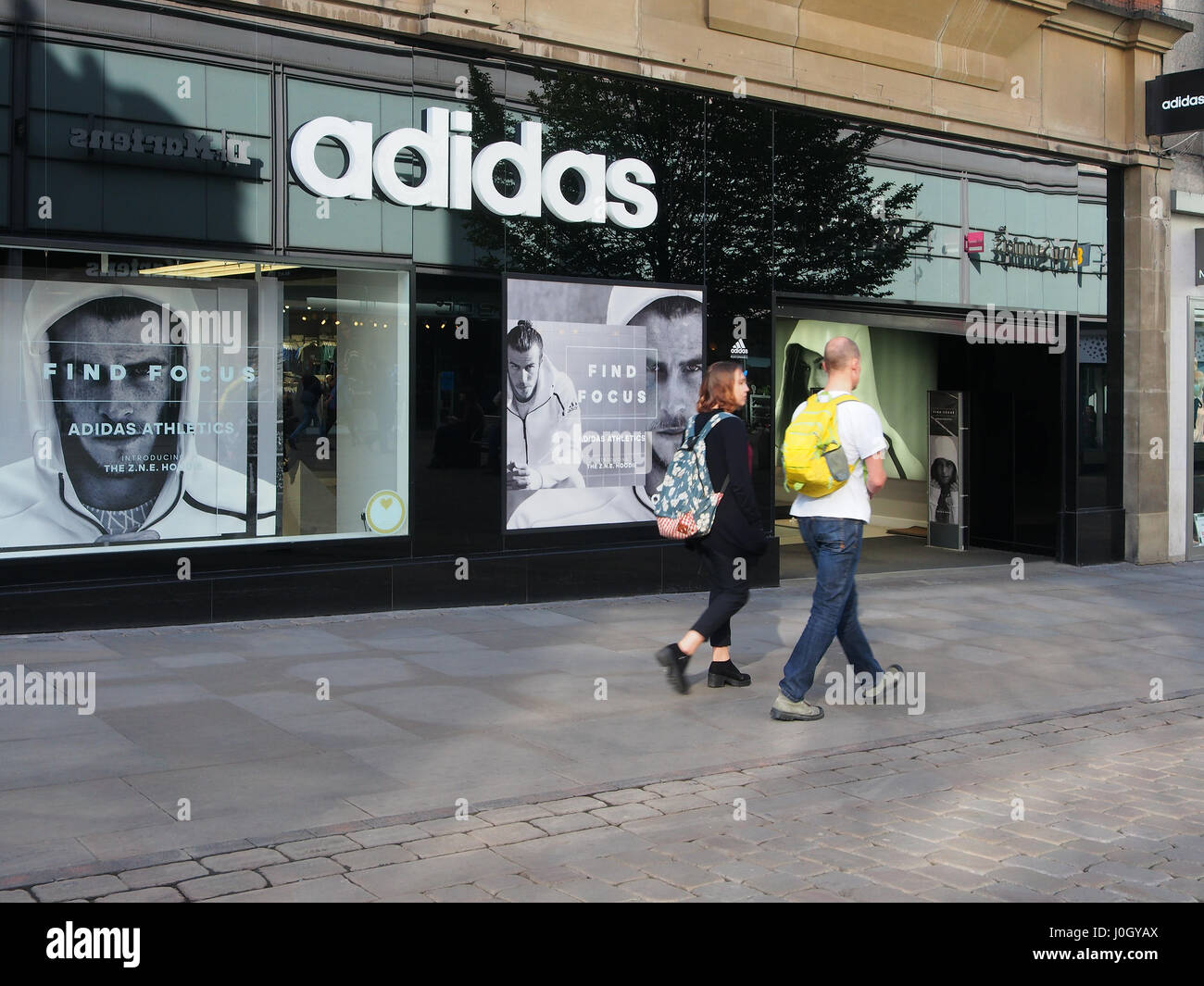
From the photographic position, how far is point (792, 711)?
7.10 metres

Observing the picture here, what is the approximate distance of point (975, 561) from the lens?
15227 mm

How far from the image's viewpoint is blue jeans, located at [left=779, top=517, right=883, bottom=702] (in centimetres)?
700

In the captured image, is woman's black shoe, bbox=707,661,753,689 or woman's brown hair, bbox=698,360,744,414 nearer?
woman's brown hair, bbox=698,360,744,414

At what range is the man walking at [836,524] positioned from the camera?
694 centimetres

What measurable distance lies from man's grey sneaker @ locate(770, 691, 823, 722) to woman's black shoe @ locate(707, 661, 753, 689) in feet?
2.51

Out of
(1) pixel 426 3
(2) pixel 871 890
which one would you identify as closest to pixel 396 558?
(1) pixel 426 3

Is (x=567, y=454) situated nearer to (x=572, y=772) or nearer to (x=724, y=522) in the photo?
(x=724, y=522)

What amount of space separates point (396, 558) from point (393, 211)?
2701mm

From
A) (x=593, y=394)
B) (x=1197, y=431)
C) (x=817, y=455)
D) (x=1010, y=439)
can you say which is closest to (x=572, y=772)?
(x=817, y=455)

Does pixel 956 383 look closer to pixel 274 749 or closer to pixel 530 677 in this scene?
pixel 530 677

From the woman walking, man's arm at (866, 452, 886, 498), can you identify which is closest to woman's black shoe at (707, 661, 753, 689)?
the woman walking

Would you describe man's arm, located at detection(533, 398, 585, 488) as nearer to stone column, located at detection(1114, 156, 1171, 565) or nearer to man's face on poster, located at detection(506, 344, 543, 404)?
man's face on poster, located at detection(506, 344, 543, 404)

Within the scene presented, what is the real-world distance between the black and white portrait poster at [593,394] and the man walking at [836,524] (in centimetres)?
446

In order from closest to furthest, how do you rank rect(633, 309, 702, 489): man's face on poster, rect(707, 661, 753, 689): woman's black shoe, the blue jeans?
the blue jeans
rect(707, 661, 753, 689): woman's black shoe
rect(633, 309, 702, 489): man's face on poster
